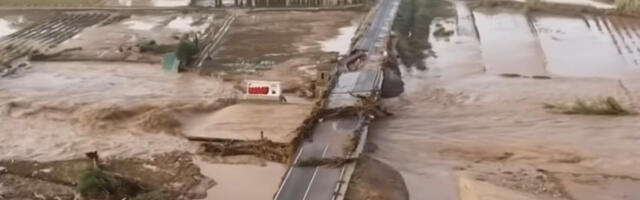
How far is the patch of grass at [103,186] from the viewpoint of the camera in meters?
13.5

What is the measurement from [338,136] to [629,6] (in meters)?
18.4

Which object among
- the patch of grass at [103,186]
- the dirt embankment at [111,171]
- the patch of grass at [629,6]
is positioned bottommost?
the dirt embankment at [111,171]

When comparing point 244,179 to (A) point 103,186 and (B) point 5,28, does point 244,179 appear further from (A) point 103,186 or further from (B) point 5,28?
(B) point 5,28

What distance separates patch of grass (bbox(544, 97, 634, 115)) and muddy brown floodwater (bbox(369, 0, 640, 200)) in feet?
0.76

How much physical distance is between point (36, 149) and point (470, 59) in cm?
1299

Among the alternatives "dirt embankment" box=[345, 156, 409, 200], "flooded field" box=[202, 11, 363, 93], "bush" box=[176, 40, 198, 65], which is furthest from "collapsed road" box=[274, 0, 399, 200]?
"bush" box=[176, 40, 198, 65]

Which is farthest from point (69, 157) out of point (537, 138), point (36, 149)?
point (537, 138)

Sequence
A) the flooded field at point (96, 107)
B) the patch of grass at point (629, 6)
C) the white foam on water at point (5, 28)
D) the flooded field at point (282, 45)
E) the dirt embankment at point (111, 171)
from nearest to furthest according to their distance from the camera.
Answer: the dirt embankment at point (111, 171) < the flooded field at point (96, 107) < the flooded field at point (282, 45) < the white foam on water at point (5, 28) < the patch of grass at point (629, 6)

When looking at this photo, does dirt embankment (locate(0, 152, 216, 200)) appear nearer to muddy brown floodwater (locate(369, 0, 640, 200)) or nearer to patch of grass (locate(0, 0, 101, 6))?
muddy brown floodwater (locate(369, 0, 640, 200))

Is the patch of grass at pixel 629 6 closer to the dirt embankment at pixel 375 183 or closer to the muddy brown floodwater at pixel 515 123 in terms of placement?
the muddy brown floodwater at pixel 515 123

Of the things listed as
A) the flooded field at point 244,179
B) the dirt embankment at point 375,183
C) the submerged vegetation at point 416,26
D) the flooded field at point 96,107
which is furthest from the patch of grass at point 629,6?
the flooded field at point 244,179

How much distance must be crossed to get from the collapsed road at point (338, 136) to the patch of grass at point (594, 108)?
4.43 metres

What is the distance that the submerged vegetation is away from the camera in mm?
24750

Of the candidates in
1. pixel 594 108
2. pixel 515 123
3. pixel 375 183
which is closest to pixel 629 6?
pixel 594 108
